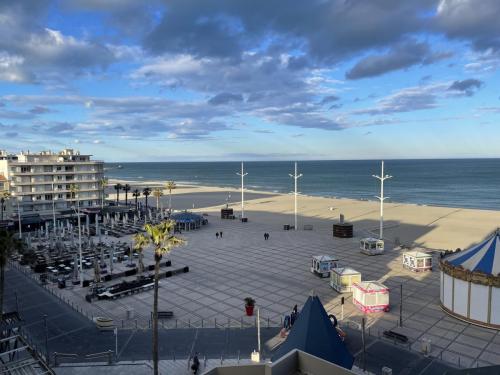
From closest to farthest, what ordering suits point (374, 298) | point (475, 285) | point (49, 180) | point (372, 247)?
point (475, 285)
point (374, 298)
point (372, 247)
point (49, 180)

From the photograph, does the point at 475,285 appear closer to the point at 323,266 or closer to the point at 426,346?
the point at 426,346

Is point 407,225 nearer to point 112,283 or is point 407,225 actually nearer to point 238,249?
point 238,249

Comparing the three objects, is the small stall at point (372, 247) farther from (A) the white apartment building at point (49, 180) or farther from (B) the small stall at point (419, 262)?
(A) the white apartment building at point (49, 180)

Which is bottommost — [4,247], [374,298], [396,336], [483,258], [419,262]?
[396,336]

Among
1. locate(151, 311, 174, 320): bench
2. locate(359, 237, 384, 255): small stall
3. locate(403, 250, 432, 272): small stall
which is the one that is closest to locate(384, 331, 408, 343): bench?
locate(151, 311, 174, 320): bench

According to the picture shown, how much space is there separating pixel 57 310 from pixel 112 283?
701cm

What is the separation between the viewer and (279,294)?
104 feet

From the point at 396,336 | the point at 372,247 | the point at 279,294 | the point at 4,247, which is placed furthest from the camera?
the point at 372,247

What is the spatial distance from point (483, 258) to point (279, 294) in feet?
49.1

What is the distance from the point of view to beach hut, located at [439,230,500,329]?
2512 centimetres

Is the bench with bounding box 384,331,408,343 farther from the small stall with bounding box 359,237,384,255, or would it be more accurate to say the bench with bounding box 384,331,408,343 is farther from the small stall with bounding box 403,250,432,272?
the small stall with bounding box 359,237,384,255

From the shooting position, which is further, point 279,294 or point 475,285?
point 279,294

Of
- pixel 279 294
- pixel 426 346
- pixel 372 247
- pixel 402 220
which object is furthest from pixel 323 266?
pixel 402 220

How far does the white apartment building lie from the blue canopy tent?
61764mm
